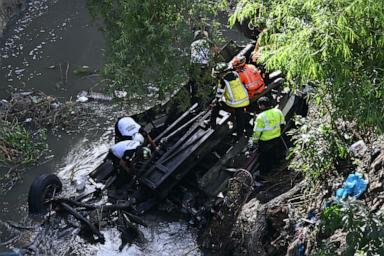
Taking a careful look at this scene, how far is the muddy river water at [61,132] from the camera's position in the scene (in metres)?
9.99

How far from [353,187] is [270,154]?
8.82ft

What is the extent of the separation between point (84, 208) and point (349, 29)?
6421mm

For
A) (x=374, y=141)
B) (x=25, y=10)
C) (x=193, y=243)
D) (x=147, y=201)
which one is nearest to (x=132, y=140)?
(x=147, y=201)

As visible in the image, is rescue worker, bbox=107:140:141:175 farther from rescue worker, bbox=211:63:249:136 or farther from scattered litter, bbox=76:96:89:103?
scattered litter, bbox=76:96:89:103

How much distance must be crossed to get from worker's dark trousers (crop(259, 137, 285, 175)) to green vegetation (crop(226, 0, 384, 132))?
12.3ft

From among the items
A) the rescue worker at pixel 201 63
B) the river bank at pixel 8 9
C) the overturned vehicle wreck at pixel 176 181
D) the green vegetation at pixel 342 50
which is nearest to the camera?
the green vegetation at pixel 342 50

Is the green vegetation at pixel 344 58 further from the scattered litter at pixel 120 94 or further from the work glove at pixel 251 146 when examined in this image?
the scattered litter at pixel 120 94

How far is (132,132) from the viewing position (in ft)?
34.7

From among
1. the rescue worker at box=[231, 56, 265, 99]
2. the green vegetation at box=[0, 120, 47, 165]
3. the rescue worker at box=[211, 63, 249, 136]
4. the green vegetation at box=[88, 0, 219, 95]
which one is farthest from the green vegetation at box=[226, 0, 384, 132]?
the green vegetation at box=[0, 120, 47, 165]

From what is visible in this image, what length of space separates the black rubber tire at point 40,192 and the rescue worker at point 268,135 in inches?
153

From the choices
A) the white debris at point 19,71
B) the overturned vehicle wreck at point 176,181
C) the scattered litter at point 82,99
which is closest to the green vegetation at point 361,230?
the overturned vehicle wreck at point 176,181

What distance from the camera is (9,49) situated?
17.8 meters

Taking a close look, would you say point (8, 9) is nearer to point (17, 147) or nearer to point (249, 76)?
point (17, 147)

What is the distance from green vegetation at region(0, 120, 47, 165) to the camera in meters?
12.1
